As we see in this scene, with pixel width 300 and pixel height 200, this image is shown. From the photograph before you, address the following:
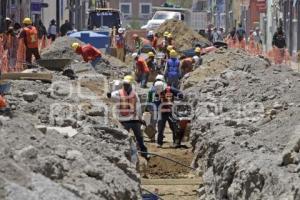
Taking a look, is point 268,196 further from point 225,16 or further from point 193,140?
point 225,16

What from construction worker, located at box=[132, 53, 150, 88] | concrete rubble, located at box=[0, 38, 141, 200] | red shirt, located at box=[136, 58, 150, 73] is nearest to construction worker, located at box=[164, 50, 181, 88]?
construction worker, located at box=[132, 53, 150, 88]

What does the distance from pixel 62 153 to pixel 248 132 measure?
5120 millimetres

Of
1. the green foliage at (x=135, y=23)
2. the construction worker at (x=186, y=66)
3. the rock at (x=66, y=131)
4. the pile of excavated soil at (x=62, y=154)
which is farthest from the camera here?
the green foliage at (x=135, y=23)

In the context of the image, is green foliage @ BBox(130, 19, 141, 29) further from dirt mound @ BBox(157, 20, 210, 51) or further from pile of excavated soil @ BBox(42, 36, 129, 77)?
pile of excavated soil @ BBox(42, 36, 129, 77)

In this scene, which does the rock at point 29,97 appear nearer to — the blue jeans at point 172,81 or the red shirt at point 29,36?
the red shirt at point 29,36

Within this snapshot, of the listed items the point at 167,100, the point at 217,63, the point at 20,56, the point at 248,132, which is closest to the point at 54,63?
the point at 20,56

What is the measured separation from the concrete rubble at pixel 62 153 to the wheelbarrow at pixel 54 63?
366 inches

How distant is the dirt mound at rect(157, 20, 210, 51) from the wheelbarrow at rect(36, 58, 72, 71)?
12.9 metres

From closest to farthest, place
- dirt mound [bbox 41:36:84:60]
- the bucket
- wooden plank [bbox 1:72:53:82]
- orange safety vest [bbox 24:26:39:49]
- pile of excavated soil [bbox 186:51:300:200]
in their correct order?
pile of excavated soil [bbox 186:51:300:200] → wooden plank [bbox 1:72:53:82] → the bucket → orange safety vest [bbox 24:26:39:49] → dirt mound [bbox 41:36:84:60]

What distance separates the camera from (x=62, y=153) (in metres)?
11.1

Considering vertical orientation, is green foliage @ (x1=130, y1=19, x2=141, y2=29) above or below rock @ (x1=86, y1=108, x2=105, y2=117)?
above

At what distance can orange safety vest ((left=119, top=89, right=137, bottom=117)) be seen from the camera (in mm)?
17359

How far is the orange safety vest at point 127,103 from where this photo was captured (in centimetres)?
1736

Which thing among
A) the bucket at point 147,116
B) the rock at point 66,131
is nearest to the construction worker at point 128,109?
the rock at point 66,131
